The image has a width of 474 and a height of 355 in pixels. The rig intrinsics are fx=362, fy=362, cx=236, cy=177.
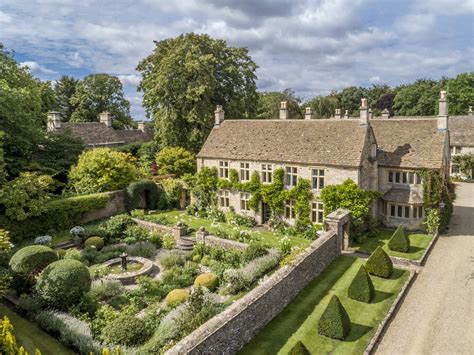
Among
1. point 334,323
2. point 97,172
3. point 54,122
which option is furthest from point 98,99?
point 334,323

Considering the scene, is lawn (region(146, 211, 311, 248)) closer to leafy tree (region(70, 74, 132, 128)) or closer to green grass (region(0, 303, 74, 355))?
green grass (region(0, 303, 74, 355))

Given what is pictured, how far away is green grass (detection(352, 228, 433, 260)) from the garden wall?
15.0 feet

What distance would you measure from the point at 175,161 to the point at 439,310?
27609 mm

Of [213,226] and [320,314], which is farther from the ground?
[213,226]

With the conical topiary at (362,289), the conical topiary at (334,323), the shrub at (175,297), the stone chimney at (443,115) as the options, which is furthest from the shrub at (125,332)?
the stone chimney at (443,115)

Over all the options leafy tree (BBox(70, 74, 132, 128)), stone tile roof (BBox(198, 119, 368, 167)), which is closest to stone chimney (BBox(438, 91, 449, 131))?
stone tile roof (BBox(198, 119, 368, 167))

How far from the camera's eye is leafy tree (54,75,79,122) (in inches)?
2657

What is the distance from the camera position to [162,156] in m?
38.0

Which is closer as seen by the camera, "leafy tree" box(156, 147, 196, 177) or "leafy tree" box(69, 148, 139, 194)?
"leafy tree" box(69, 148, 139, 194)

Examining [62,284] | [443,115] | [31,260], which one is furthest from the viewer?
[443,115]

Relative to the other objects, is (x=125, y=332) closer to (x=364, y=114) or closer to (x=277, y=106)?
(x=364, y=114)

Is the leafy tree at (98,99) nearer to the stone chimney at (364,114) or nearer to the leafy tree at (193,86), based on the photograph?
the leafy tree at (193,86)

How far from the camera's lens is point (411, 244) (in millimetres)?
24547

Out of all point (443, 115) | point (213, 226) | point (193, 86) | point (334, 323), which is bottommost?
point (334, 323)
